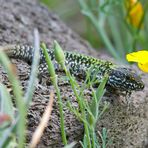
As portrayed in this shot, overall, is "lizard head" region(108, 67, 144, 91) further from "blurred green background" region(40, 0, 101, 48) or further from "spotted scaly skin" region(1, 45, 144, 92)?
"blurred green background" region(40, 0, 101, 48)

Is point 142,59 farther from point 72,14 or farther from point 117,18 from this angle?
point 72,14

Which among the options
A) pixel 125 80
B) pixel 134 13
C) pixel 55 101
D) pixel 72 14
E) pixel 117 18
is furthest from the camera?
pixel 72 14

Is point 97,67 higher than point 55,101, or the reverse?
point 97,67

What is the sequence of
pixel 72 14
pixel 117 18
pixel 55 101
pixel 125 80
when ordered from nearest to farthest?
1. pixel 55 101
2. pixel 125 80
3. pixel 117 18
4. pixel 72 14

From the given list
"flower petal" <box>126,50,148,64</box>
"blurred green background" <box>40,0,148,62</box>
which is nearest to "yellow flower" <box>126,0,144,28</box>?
"blurred green background" <box>40,0,148,62</box>

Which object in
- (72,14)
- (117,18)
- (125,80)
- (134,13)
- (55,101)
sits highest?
(72,14)

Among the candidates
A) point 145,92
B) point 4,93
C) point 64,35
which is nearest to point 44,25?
point 64,35

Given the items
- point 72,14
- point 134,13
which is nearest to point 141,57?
point 134,13
